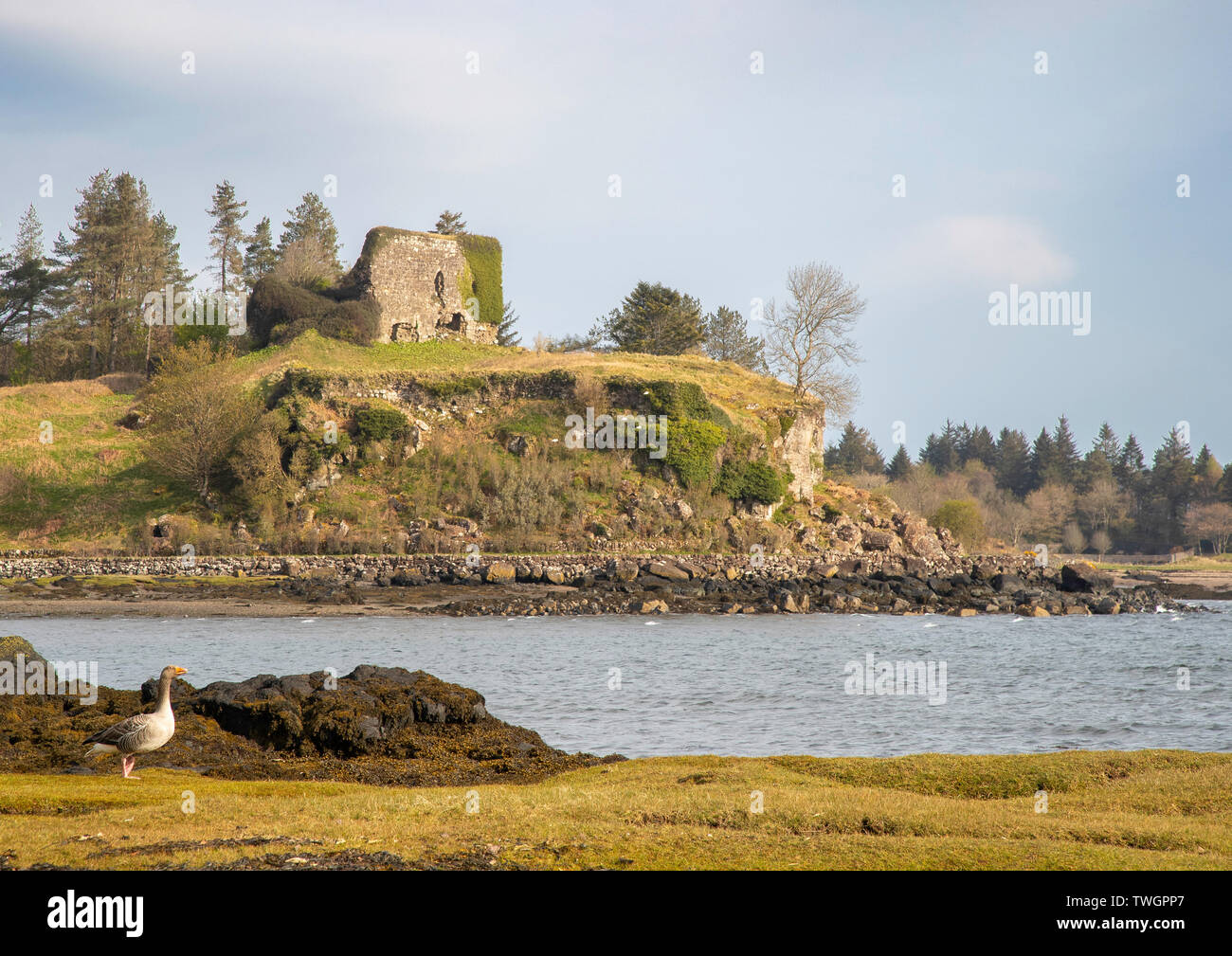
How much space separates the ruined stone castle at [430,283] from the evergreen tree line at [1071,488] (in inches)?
1669

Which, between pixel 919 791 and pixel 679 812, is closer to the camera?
pixel 679 812

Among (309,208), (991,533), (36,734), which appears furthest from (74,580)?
(991,533)

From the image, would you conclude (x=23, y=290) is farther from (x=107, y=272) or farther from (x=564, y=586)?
(x=564, y=586)

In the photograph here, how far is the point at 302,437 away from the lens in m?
58.3

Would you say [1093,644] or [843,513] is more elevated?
[843,513]

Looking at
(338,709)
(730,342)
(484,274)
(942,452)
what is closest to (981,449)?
(942,452)

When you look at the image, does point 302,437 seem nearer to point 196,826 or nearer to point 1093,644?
point 1093,644

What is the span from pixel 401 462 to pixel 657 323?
37.5m

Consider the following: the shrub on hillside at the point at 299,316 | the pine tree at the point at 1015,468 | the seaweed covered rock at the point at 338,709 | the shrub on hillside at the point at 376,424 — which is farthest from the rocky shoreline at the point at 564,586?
the pine tree at the point at 1015,468

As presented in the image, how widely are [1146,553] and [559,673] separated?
99.5 m

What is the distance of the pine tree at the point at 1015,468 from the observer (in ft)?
438

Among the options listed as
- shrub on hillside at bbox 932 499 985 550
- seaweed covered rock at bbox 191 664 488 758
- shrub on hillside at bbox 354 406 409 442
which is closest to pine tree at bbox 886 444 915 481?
shrub on hillside at bbox 932 499 985 550

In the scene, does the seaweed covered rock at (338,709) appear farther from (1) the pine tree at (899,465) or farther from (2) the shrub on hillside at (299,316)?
(1) the pine tree at (899,465)
